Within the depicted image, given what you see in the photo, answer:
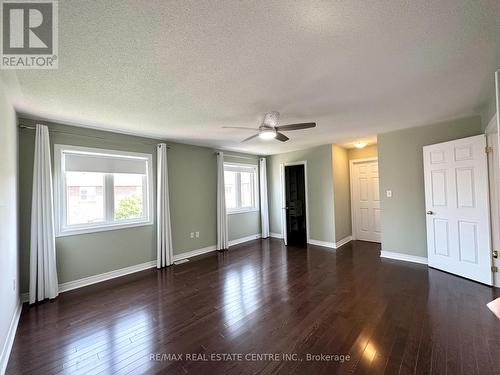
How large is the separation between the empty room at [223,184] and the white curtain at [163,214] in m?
0.04

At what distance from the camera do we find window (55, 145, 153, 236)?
3.23 metres

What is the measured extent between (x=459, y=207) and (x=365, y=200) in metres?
2.33

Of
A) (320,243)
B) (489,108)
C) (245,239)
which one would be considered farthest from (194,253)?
(489,108)

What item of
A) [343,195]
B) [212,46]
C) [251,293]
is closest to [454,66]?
[212,46]

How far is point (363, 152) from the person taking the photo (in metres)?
5.54

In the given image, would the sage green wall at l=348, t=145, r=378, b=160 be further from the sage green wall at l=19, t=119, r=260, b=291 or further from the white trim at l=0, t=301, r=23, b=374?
the white trim at l=0, t=301, r=23, b=374

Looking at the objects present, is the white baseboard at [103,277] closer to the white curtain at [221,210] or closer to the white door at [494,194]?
the white curtain at [221,210]

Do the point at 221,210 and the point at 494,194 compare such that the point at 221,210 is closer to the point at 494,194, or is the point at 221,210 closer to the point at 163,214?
the point at 163,214

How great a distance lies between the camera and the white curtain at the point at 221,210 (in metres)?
5.20

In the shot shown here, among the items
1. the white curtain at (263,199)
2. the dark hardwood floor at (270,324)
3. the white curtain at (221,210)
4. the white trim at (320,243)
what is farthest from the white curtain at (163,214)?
the white trim at (320,243)

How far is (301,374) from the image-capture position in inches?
64.4

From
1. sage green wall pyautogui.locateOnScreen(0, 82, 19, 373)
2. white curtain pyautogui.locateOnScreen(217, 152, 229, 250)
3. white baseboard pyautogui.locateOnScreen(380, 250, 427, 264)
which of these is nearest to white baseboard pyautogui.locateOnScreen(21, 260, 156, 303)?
sage green wall pyautogui.locateOnScreen(0, 82, 19, 373)

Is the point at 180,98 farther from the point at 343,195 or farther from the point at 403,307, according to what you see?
the point at 343,195

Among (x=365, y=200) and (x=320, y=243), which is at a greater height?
(x=365, y=200)
